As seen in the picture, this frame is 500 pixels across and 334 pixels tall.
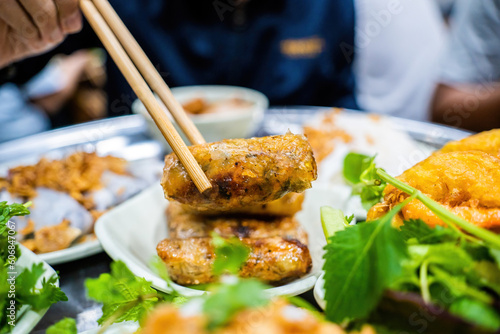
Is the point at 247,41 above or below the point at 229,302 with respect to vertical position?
below

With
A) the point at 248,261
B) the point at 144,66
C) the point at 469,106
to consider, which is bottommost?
the point at 469,106

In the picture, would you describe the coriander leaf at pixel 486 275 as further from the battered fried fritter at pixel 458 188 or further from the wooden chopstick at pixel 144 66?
the wooden chopstick at pixel 144 66

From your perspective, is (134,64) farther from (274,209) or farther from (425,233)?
(425,233)

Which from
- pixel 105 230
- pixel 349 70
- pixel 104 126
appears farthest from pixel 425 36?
pixel 105 230

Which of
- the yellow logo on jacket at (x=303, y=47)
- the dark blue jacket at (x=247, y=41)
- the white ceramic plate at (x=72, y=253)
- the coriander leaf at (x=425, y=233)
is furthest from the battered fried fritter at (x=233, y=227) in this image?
the yellow logo on jacket at (x=303, y=47)

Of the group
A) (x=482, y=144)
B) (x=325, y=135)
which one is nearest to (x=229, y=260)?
(x=482, y=144)

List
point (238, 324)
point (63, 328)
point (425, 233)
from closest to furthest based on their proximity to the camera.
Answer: point (238, 324) < point (425, 233) < point (63, 328)
